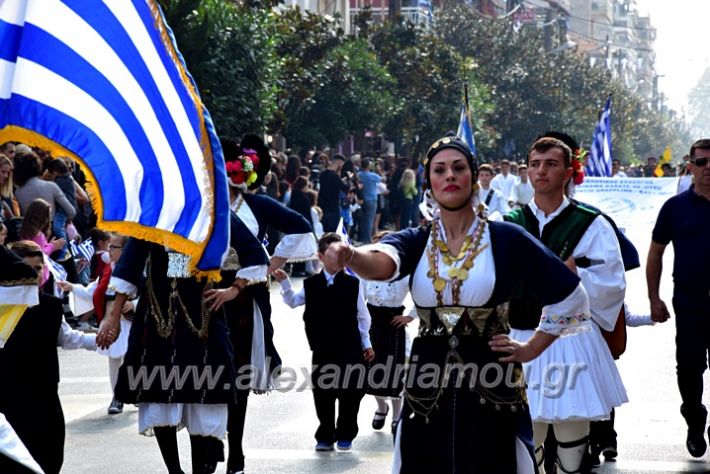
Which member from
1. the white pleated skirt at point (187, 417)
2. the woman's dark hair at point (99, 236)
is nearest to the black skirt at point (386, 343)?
the white pleated skirt at point (187, 417)

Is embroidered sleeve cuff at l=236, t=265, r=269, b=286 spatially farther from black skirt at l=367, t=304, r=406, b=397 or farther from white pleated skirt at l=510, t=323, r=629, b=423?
black skirt at l=367, t=304, r=406, b=397

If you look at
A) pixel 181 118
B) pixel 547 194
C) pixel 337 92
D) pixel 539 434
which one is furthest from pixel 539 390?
pixel 337 92

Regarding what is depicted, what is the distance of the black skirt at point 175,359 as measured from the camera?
317 inches

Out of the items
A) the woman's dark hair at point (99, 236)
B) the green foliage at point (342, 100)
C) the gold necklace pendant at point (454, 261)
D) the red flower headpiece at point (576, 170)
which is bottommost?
the woman's dark hair at point (99, 236)

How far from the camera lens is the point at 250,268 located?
28.0ft

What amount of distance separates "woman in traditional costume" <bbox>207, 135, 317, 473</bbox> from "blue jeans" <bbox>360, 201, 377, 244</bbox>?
66.1 feet

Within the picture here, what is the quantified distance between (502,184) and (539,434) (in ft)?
78.9

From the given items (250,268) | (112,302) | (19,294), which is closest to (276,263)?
(250,268)

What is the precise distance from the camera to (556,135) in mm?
8133

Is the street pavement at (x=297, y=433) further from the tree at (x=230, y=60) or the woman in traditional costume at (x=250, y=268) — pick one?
the tree at (x=230, y=60)

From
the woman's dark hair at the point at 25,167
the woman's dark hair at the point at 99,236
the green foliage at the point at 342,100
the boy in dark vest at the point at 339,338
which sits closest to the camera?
the boy in dark vest at the point at 339,338

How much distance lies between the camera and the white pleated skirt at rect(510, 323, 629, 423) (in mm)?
7598

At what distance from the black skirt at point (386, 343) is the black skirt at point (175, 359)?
2597 mm

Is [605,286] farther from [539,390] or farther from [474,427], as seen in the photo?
[474,427]
